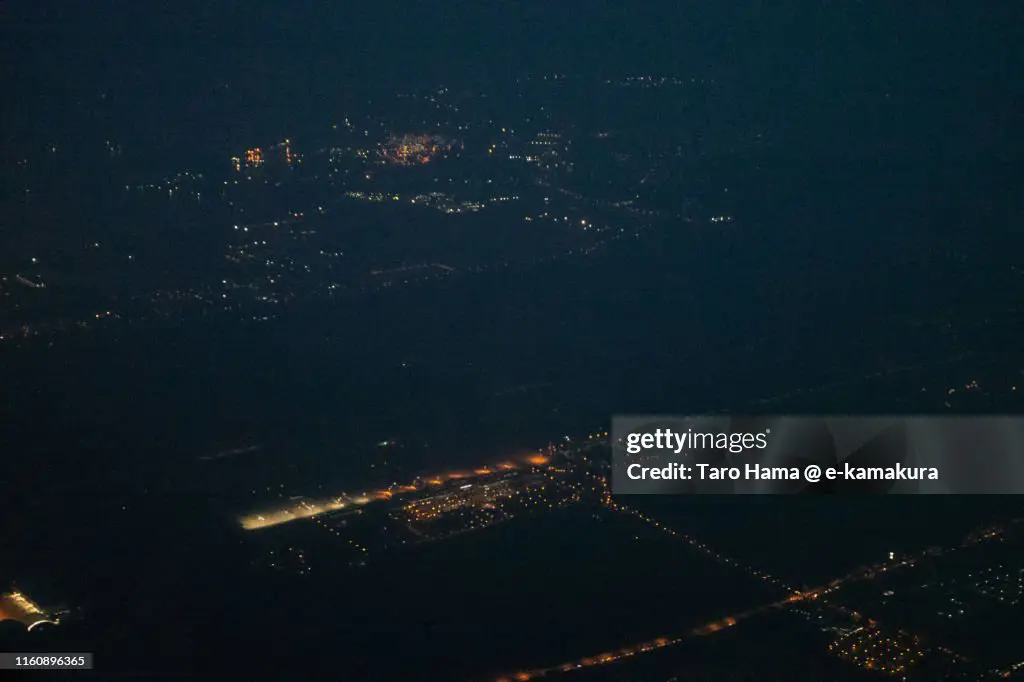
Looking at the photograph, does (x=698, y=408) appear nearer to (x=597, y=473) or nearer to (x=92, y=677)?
(x=597, y=473)

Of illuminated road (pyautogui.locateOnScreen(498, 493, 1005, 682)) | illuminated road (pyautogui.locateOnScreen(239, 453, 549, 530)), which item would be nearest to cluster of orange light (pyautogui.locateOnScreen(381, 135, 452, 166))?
illuminated road (pyautogui.locateOnScreen(239, 453, 549, 530))

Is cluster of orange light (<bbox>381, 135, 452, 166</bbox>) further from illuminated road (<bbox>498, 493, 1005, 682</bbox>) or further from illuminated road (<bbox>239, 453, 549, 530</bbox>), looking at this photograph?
illuminated road (<bbox>498, 493, 1005, 682</bbox>)

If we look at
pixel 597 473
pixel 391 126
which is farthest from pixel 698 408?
pixel 391 126

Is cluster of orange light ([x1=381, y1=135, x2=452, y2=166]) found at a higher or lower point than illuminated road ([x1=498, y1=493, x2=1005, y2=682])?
higher

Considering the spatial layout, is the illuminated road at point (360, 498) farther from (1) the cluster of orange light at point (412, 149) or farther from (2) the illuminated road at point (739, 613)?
(1) the cluster of orange light at point (412, 149)

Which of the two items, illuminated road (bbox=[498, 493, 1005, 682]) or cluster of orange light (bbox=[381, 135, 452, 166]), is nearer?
illuminated road (bbox=[498, 493, 1005, 682])

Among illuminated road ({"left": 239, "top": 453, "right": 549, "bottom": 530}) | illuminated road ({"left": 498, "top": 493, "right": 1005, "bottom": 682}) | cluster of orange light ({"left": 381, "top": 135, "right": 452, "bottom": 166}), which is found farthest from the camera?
cluster of orange light ({"left": 381, "top": 135, "right": 452, "bottom": 166})

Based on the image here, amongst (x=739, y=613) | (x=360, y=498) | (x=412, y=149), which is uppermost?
(x=412, y=149)

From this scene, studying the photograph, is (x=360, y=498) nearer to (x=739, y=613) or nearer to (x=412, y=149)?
(x=739, y=613)

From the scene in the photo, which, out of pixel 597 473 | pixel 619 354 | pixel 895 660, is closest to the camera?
pixel 895 660

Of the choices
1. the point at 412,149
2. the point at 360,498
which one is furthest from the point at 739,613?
the point at 412,149

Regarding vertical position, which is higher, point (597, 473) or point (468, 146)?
point (468, 146)
